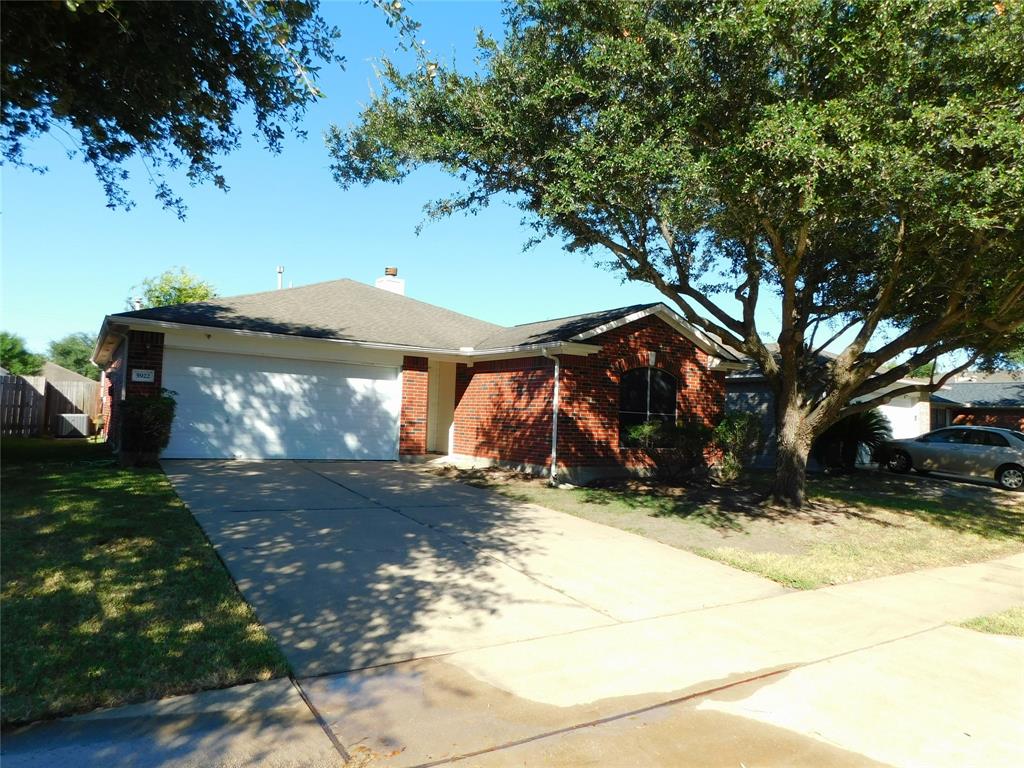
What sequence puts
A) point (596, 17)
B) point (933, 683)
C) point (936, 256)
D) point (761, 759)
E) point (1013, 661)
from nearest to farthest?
point (761, 759) → point (933, 683) → point (1013, 661) → point (596, 17) → point (936, 256)

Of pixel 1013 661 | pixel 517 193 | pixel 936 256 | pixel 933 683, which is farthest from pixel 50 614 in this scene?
pixel 936 256

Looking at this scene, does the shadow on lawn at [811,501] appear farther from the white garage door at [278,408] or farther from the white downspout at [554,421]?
the white garage door at [278,408]

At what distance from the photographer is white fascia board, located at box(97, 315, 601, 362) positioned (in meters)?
12.9

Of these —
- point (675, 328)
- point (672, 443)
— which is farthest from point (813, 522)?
point (675, 328)

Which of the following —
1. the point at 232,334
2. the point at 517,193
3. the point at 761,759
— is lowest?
the point at 761,759

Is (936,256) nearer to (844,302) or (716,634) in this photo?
(844,302)

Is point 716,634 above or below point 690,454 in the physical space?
below

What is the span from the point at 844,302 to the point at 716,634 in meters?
10.1

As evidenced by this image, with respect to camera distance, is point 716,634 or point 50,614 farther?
point 716,634

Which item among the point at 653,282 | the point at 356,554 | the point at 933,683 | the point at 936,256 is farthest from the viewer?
the point at 653,282

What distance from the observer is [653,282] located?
11.0 meters

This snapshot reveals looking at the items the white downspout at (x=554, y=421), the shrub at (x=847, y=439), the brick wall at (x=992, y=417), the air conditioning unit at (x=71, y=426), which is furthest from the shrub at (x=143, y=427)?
the brick wall at (x=992, y=417)

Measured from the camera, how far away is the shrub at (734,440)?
47.9ft

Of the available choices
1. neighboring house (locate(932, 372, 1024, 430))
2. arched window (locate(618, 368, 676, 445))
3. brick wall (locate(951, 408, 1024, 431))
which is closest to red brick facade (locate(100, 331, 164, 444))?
arched window (locate(618, 368, 676, 445))
